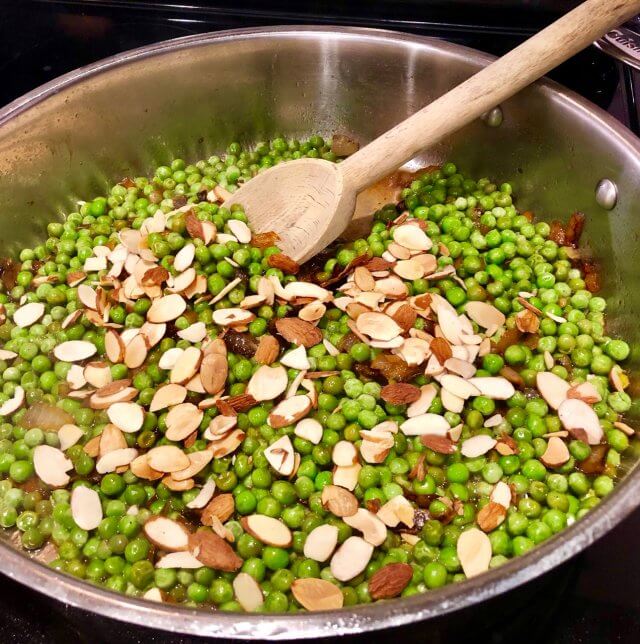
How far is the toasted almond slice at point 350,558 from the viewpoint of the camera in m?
1.42

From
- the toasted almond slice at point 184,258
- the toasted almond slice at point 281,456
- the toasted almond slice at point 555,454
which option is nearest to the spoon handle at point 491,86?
the toasted almond slice at point 184,258

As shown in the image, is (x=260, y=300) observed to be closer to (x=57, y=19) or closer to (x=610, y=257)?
(x=610, y=257)

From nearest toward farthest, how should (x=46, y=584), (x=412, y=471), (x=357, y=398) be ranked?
1. (x=46, y=584)
2. (x=412, y=471)
3. (x=357, y=398)

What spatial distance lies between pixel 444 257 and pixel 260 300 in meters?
0.64

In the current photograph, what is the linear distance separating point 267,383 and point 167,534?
479mm

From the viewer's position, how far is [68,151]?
2123mm

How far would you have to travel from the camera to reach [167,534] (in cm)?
148

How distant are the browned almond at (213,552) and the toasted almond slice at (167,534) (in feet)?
0.09

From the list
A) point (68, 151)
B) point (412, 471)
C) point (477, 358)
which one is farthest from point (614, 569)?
point (68, 151)

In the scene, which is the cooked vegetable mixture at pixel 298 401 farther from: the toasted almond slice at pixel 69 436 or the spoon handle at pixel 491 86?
the spoon handle at pixel 491 86

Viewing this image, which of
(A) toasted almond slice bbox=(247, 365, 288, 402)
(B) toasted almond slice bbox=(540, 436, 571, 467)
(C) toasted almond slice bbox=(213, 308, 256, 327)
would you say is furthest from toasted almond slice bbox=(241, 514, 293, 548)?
(B) toasted almond slice bbox=(540, 436, 571, 467)

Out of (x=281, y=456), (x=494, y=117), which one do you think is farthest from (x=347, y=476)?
(x=494, y=117)

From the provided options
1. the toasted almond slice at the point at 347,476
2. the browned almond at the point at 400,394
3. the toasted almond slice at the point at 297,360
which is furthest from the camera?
the toasted almond slice at the point at 297,360

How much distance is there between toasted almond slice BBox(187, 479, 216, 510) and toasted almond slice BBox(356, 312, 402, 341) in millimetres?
616
